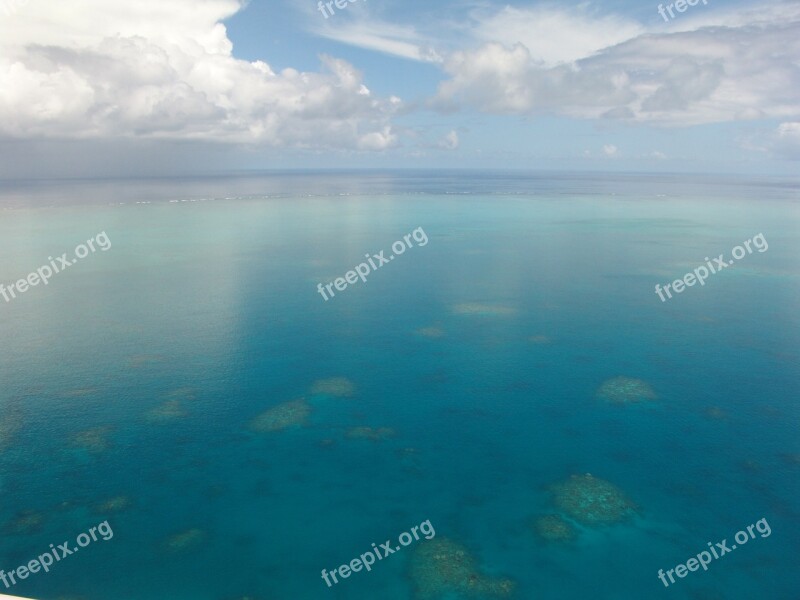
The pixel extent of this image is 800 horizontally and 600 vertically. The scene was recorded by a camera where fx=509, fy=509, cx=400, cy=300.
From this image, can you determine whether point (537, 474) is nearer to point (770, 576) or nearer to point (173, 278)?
point (770, 576)

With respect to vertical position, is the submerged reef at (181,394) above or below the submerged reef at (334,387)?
above

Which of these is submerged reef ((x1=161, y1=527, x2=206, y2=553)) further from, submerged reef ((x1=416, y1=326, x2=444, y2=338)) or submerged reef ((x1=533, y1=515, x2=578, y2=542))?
submerged reef ((x1=416, y1=326, x2=444, y2=338))

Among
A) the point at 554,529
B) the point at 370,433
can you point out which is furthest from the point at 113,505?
the point at 554,529

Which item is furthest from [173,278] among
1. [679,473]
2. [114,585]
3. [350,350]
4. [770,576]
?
[770,576]
